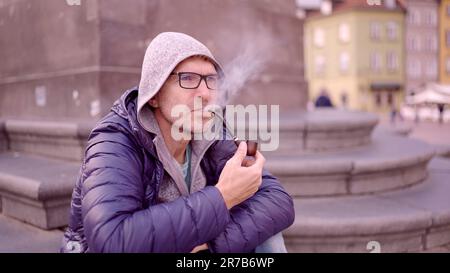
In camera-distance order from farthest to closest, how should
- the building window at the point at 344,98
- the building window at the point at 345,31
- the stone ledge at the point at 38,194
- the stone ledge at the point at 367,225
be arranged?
1. the building window at the point at 344,98
2. the building window at the point at 345,31
3. the stone ledge at the point at 367,225
4. the stone ledge at the point at 38,194

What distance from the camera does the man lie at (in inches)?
49.9

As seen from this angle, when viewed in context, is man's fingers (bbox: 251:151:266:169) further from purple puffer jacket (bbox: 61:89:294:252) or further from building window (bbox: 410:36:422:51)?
building window (bbox: 410:36:422:51)

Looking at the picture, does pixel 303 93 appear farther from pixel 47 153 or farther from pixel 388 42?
pixel 388 42

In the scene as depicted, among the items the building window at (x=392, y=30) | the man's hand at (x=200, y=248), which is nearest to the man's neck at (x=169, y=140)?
the man's hand at (x=200, y=248)

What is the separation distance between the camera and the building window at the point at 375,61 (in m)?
36.5

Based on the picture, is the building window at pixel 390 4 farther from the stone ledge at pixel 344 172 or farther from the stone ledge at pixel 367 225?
the stone ledge at pixel 367 225

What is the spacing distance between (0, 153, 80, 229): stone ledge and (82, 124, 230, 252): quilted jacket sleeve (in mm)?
1363

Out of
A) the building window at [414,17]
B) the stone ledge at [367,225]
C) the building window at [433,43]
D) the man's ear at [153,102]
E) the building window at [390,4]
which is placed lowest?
the stone ledge at [367,225]

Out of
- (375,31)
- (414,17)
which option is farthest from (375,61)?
(414,17)

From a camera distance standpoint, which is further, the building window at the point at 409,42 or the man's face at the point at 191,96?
the building window at the point at 409,42

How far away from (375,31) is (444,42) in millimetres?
10588

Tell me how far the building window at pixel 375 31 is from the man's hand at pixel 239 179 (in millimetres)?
36948

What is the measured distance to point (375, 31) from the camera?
35.6 metres

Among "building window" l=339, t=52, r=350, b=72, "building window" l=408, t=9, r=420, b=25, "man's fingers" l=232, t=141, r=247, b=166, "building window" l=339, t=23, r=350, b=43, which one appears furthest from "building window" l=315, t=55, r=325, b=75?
"man's fingers" l=232, t=141, r=247, b=166
